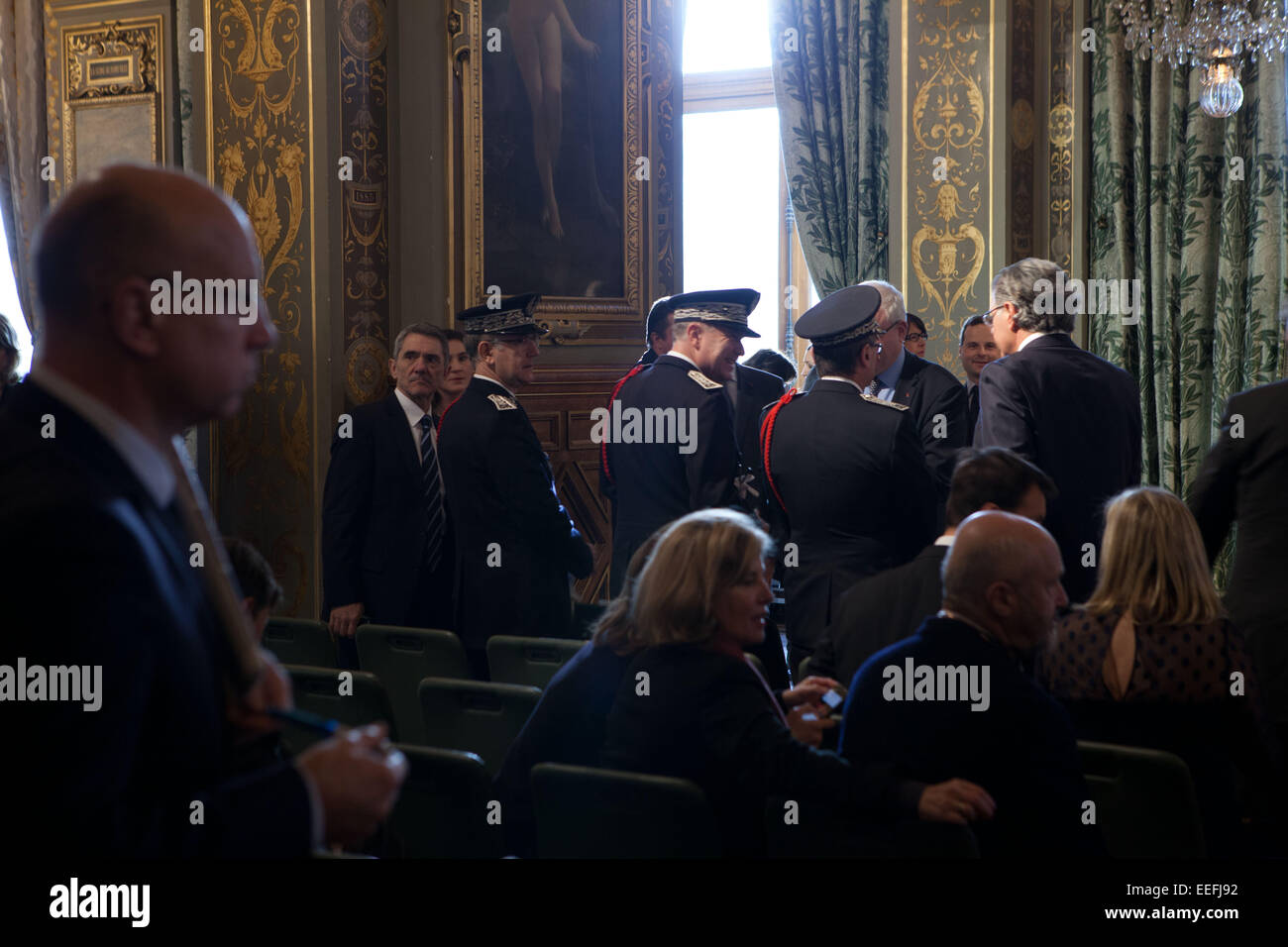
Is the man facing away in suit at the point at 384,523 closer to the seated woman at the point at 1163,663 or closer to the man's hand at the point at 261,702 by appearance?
the seated woman at the point at 1163,663

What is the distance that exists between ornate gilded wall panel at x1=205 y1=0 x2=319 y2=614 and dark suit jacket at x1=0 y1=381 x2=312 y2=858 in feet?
14.7

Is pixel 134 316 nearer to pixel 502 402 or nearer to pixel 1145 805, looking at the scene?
pixel 1145 805

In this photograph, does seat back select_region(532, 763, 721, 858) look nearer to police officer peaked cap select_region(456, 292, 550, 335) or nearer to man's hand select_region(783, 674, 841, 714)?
man's hand select_region(783, 674, 841, 714)

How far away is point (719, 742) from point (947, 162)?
4482 millimetres

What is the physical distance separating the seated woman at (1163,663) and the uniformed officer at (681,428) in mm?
1532

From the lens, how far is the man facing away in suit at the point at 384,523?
13.8 ft

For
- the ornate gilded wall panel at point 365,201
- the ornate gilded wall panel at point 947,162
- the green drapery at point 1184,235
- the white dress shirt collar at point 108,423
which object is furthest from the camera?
the ornate gilded wall panel at point 947,162

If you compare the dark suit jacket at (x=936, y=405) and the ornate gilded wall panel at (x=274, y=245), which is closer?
the dark suit jacket at (x=936, y=405)

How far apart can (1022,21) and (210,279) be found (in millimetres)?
5603

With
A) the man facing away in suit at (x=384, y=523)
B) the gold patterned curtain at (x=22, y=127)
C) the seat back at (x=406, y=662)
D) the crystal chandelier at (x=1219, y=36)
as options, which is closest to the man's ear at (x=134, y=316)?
the seat back at (x=406, y=662)

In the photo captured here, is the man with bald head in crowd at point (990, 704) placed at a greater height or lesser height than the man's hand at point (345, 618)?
greater

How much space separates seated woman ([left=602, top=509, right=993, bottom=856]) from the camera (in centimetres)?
193
